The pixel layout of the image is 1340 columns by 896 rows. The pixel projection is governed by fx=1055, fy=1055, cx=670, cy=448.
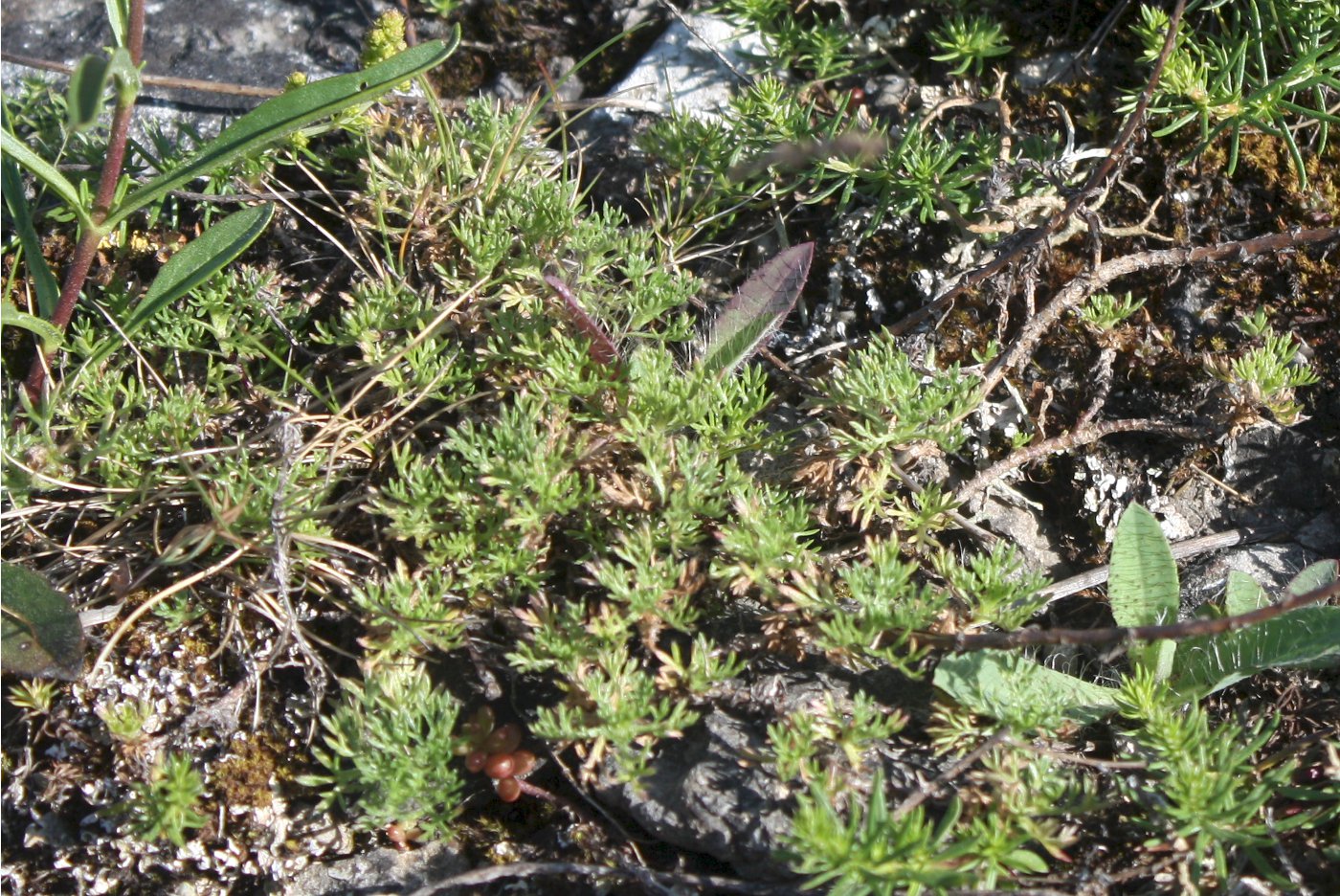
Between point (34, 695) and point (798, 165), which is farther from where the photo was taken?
point (798, 165)

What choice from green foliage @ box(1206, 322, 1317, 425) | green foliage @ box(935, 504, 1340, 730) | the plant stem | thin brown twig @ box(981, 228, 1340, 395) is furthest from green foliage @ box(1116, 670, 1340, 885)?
the plant stem

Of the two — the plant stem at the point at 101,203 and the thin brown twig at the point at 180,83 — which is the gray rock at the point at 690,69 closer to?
the thin brown twig at the point at 180,83

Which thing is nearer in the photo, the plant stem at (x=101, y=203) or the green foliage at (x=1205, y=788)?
the green foliage at (x=1205, y=788)

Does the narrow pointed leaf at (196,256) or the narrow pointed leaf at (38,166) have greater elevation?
the narrow pointed leaf at (38,166)

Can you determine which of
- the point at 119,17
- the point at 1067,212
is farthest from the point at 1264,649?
the point at 119,17

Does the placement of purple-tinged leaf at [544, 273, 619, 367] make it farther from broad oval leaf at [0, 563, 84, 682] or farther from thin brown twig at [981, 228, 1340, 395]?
broad oval leaf at [0, 563, 84, 682]

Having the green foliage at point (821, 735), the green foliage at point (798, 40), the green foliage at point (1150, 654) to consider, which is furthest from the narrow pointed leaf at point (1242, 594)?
the green foliage at point (798, 40)

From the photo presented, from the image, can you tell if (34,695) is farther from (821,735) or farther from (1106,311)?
(1106,311)
